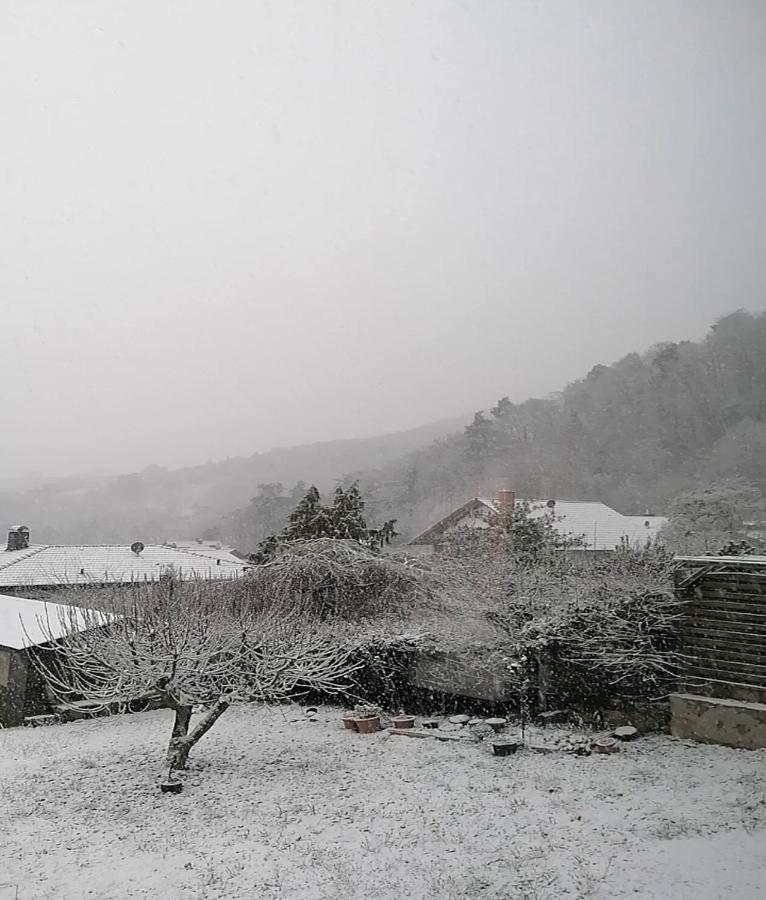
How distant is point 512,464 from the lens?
1652 centimetres

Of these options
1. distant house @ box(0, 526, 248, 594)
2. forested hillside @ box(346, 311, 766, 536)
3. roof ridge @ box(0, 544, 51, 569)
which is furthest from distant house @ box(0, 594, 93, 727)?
forested hillside @ box(346, 311, 766, 536)

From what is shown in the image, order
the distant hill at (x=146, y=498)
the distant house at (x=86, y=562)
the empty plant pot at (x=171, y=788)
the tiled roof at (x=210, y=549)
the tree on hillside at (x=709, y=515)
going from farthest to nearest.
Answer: the distant hill at (x=146, y=498)
the tiled roof at (x=210, y=549)
the distant house at (x=86, y=562)
the tree on hillside at (x=709, y=515)
the empty plant pot at (x=171, y=788)

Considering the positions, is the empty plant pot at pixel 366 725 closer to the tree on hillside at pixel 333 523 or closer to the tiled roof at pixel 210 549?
the tree on hillside at pixel 333 523

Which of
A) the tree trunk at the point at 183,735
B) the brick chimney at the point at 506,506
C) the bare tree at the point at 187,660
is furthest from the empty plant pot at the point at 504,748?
the brick chimney at the point at 506,506

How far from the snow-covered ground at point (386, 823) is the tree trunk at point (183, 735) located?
177 millimetres

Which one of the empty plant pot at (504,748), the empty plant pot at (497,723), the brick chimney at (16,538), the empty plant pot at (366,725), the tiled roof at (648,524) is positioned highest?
the tiled roof at (648,524)

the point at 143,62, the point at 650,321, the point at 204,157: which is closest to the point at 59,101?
the point at 143,62

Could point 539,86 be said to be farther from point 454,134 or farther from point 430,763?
point 430,763

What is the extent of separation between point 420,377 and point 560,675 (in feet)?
42.7

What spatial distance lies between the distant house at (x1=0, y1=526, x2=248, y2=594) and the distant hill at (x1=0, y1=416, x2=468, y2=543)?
200 centimetres

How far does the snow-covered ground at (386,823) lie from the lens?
3.59 metres

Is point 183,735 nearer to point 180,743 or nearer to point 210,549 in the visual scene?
point 180,743

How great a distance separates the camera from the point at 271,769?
6.25 metres

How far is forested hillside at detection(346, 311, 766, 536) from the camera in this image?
1101 cm
